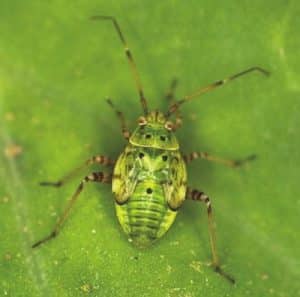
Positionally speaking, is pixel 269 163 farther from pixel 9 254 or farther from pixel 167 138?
pixel 9 254

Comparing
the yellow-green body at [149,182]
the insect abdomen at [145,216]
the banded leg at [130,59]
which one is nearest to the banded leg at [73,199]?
the yellow-green body at [149,182]

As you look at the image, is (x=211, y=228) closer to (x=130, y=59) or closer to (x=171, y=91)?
(x=171, y=91)

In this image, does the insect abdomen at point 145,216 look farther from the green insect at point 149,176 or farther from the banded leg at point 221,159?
→ the banded leg at point 221,159

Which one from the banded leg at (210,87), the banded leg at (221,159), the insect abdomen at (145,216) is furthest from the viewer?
the banded leg at (221,159)

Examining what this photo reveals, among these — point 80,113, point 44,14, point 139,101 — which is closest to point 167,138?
point 139,101

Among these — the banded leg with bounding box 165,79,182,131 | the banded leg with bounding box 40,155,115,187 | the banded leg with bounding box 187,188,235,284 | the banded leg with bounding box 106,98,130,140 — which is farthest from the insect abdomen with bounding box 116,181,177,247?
the banded leg with bounding box 165,79,182,131

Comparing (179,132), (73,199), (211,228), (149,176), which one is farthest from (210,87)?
(73,199)

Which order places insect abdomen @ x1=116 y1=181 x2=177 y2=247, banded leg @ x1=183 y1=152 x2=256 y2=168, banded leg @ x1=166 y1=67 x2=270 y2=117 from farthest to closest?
banded leg @ x1=183 y1=152 x2=256 y2=168, banded leg @ x1=166 y1=67 x2=270 y2=117, insect abdomen @ x1=116 y1=181 x2=177 y2=247

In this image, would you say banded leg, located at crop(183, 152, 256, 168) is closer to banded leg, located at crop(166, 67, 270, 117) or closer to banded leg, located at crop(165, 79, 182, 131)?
banded leg, located at crop(165, 79, 182, 131)
